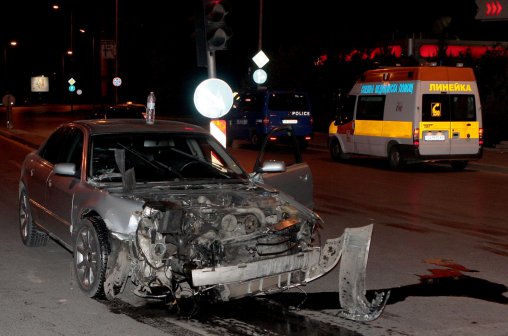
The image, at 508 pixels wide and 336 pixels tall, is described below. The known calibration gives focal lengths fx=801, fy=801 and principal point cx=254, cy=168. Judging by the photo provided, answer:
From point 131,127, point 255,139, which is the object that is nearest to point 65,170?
point 131,127

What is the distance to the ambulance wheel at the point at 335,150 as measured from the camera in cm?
2202

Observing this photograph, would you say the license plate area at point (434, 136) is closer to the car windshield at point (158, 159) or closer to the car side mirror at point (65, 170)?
the car windshield at point (158, 159)

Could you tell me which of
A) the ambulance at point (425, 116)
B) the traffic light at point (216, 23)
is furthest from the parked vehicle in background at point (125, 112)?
the traffic light at point (216, 23)

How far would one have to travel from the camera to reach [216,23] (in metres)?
12.1

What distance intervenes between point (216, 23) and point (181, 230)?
637cm

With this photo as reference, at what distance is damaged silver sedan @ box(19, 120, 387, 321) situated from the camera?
20.7ft

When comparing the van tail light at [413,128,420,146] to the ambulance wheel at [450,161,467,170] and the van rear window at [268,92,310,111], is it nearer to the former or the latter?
the ambulance wheel at [450,161,467,170]

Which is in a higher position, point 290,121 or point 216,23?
point 216,23

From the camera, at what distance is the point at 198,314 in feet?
21.4

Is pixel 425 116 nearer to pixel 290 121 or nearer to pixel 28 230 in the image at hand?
pixel 290 121

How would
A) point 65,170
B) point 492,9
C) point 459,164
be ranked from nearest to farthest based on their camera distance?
point 65,170 < point 459,164 < point 492,9

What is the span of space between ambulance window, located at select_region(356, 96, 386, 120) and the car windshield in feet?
40.1

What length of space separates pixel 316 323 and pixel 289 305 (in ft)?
1.96

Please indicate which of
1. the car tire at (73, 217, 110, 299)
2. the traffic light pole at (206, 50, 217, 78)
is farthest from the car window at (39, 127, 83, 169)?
the traffic light pole at (206, 50, 217, 78)
